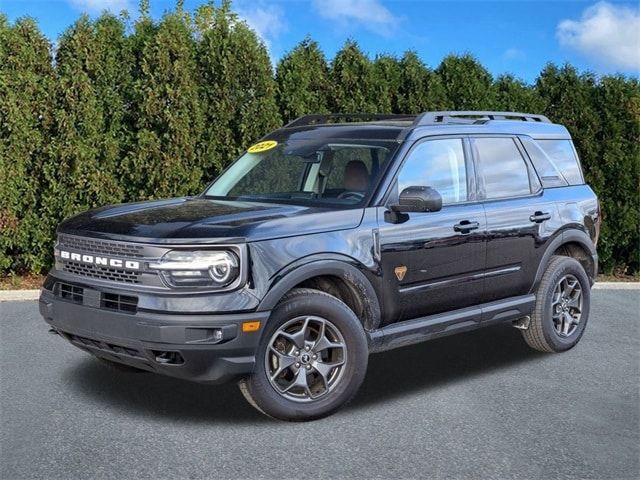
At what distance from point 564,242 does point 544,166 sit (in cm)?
67

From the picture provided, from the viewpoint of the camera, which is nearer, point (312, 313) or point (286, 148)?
point (312, 313)

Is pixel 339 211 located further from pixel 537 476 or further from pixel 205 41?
pixel 205 41

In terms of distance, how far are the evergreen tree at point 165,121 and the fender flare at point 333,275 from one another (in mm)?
5528

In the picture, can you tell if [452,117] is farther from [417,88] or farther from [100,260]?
[417,88]

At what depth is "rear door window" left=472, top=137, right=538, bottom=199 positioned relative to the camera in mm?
6402

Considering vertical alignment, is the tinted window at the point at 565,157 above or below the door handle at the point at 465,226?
above

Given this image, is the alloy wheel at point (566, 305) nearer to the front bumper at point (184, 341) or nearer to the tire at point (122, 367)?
the front bumper at point (184, 341)

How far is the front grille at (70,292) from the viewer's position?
5185mm

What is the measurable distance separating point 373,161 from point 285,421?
1.95 m

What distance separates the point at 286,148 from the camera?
6.46 meters

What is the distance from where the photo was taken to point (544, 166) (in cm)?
704

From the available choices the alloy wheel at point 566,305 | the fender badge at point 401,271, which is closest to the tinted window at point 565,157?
the alloy wheel at point 566,305

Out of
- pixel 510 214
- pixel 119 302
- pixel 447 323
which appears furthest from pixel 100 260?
pixel 510 214

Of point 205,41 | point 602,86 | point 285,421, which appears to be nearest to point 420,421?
point 285,421
